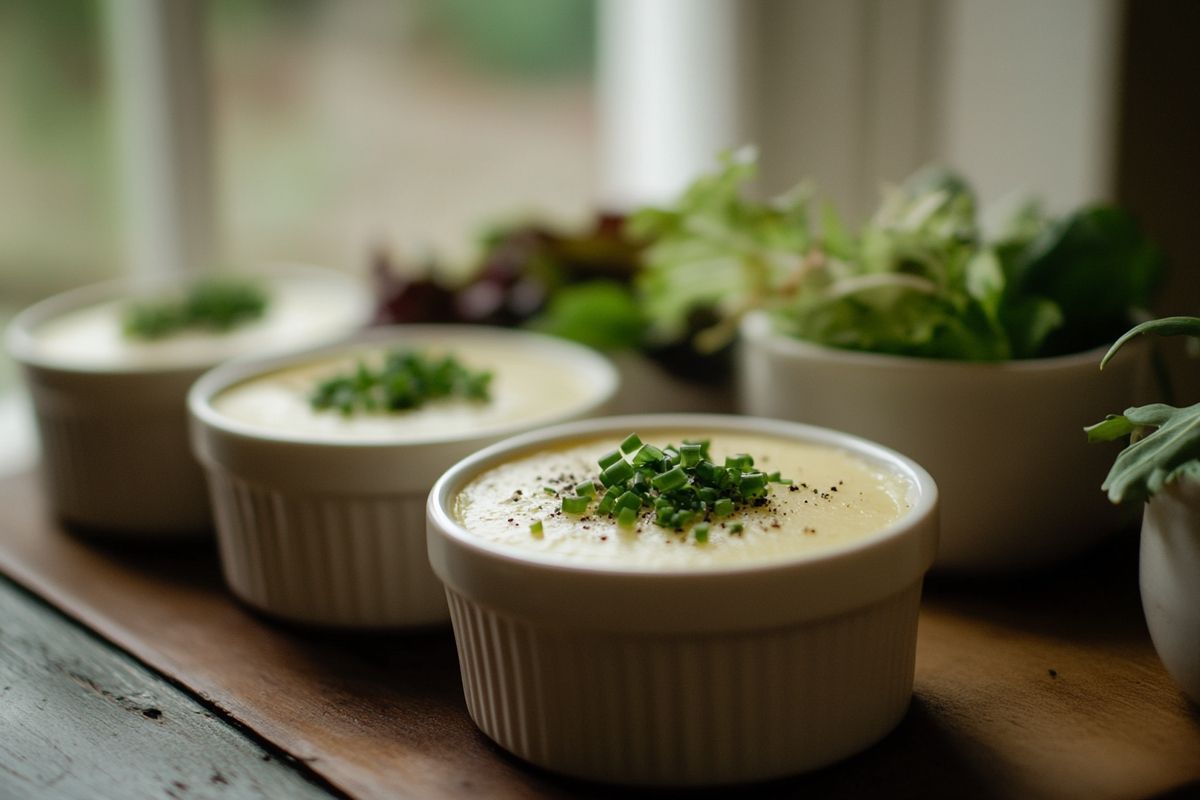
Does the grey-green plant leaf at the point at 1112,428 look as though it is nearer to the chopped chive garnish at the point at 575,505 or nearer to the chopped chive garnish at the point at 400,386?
the chopped chive garnish at the point at 575,505

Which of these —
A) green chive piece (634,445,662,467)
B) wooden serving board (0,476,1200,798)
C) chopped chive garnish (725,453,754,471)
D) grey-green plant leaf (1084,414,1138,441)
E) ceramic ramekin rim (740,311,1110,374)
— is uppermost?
grey-green plant leaf (1084,414,1138,441)

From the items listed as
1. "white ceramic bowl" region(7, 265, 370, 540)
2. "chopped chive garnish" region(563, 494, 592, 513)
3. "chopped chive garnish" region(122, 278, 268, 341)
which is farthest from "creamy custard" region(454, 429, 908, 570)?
"chopped chive garnish" region(122, 278, 268, 341)

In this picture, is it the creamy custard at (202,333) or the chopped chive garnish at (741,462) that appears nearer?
the chopped chive garnish at (741,462)

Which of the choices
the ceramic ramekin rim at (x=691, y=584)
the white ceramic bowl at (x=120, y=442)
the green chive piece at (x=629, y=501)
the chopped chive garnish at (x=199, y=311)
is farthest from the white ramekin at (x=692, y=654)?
the chopped chive garnish at (x=199, y=311)

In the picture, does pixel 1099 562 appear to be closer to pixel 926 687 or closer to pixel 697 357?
pixel 926 687

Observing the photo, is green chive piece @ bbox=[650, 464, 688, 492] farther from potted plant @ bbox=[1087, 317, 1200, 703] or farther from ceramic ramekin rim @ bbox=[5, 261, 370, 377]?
ceramic ramekin rim @ bbox=[5, 261, 370, 377]
